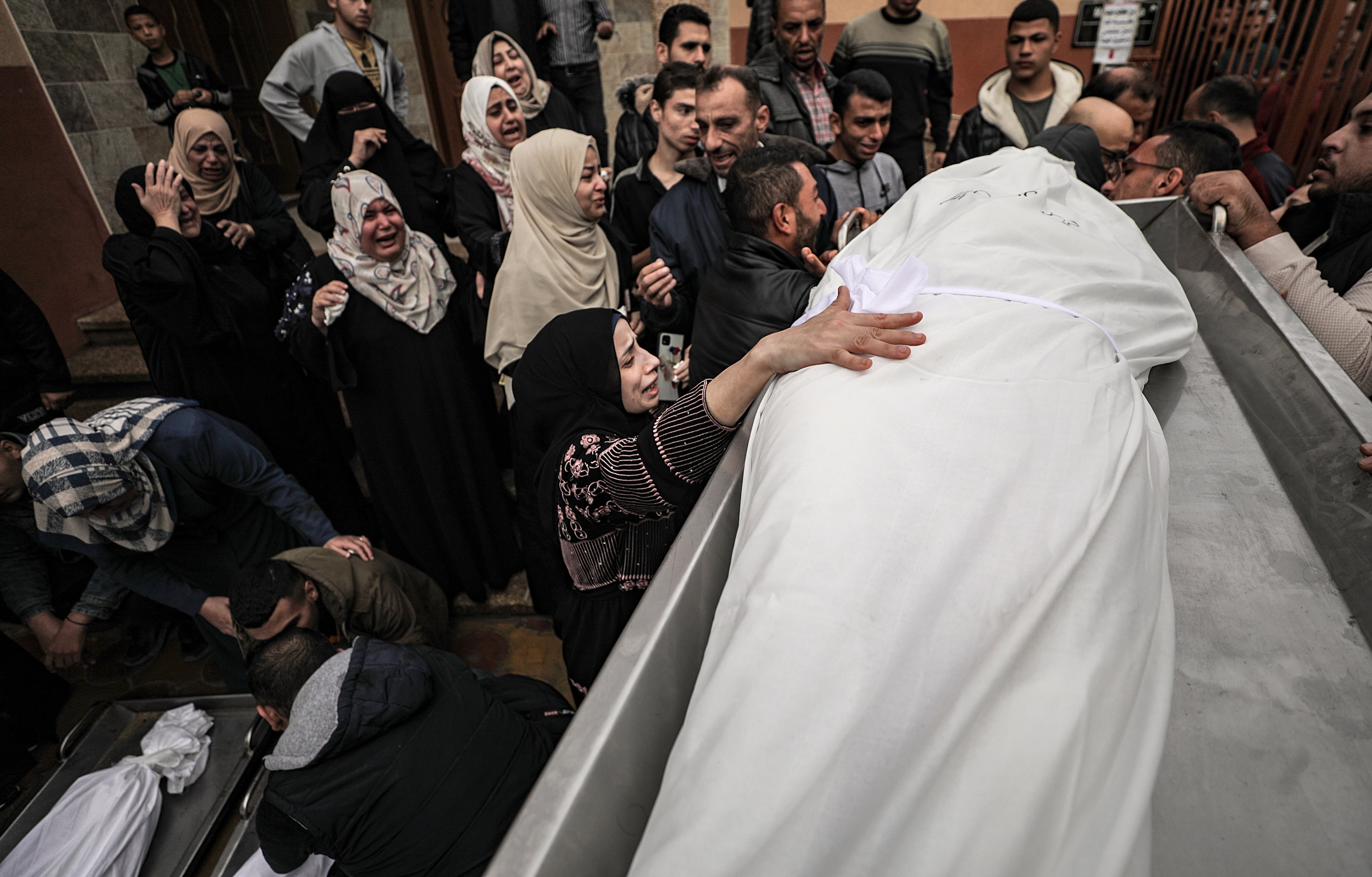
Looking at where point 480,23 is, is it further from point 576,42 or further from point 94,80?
point 94,80

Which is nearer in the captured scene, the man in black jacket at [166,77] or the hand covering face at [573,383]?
the hand covering face at [573,383]

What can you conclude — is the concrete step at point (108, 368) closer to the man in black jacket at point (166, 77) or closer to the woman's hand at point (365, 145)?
the man in black jacket at point (166, 77)

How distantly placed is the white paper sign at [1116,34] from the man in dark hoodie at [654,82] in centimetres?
382

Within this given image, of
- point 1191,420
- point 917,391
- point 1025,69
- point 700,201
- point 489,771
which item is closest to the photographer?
point 917,391

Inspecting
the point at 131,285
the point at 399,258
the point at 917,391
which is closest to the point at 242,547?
the point at 131,285

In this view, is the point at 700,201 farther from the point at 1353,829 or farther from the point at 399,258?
the point at 1353,829

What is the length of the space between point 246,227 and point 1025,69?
3.99 metres

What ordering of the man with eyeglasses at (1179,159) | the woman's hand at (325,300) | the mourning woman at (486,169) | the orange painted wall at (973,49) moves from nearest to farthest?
the man with eyeglasses at (1179,159)
the woman's hand at (325,300)
the mourning woman at (486,169)
the orange painted wall at (973,49)

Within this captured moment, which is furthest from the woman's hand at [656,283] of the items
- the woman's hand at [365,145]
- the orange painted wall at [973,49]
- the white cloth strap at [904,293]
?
the orange painted wall at [973,49]

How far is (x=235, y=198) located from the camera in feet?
10.8

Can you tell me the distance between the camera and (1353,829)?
0.73 meters

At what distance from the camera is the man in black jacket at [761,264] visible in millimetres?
1768

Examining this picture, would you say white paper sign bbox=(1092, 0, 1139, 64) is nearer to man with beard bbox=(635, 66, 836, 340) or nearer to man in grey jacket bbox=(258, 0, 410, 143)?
man with beard bbox=(635, 66, 836, 340)

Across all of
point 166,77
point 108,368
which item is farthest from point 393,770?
point 166,77
